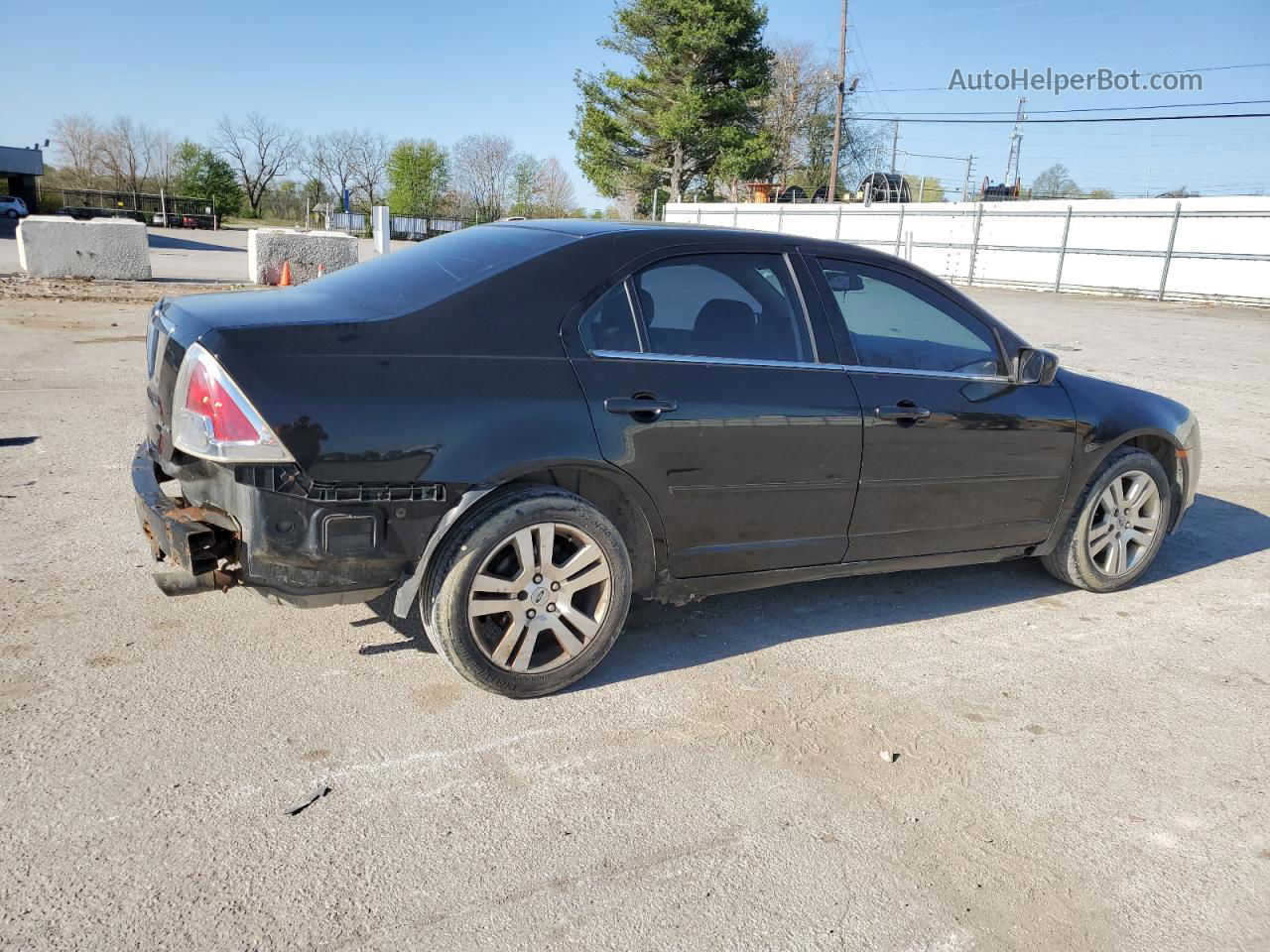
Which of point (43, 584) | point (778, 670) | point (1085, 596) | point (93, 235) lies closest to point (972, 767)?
point (778, 670)

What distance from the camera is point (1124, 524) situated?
16.1 feet

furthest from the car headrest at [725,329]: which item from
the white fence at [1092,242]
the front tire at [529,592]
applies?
the white fence at [1092,242]

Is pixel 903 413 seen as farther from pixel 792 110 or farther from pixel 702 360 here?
pixel 792 110

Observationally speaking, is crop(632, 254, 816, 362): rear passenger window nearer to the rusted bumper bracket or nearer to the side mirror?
the side mirror

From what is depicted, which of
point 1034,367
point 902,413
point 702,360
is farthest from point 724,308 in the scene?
point 1034,367

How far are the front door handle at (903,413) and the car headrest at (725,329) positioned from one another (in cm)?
62

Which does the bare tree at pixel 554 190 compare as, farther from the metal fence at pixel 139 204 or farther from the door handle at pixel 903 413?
the door handle at pixel 903 413

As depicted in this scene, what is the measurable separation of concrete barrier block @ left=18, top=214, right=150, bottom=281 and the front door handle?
17.2m

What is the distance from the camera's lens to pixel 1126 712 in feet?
12.1

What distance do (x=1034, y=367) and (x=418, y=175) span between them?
259 feet

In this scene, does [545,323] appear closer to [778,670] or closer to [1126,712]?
[778,670]

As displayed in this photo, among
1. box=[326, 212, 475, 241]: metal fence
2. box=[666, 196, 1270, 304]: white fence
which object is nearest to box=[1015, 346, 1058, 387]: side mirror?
box=[666, 196, 1270, 304]: white fence

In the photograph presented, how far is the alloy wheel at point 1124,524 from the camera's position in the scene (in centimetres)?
482

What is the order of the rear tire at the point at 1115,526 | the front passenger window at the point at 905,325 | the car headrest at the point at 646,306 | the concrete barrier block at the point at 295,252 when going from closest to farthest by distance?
the car headrest at the point at 646,306
the front passenger window at the point at 905,325
the rear tire at the point at 1115,526
the concrete barrier block at the point at 295,252
